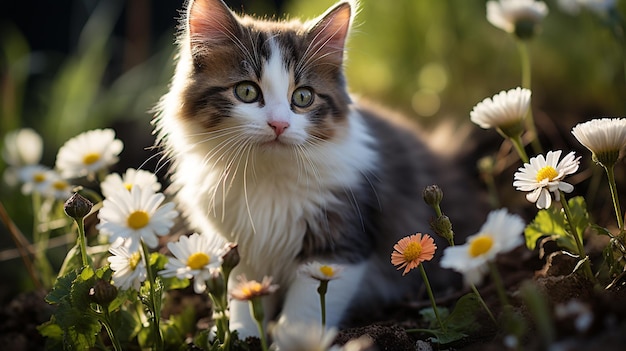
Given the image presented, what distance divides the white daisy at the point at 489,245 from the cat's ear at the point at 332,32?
76 centimetres

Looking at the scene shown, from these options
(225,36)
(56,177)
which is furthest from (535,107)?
(56,177)

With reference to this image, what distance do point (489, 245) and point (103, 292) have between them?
2.10ft

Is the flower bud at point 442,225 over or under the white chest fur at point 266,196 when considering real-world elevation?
over

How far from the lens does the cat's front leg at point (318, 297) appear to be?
57.9 inches

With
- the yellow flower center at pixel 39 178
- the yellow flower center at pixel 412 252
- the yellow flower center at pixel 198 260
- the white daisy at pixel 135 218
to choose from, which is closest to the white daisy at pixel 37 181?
the yellow flower center at pixel 39 178

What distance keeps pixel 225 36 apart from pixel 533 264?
3.23ft

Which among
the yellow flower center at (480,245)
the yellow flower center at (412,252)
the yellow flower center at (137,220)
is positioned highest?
the yellow flower center at (137,220)

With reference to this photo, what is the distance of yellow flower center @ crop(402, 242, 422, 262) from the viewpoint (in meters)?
1.08

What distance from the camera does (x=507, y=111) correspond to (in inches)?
47.7

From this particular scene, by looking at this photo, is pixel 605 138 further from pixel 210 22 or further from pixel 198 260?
pixel 210 22

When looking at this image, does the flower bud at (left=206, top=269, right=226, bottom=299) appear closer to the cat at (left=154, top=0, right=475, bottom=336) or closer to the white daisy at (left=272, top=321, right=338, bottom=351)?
the white daisy at (left=272, top=321, right=338, bottom=351)

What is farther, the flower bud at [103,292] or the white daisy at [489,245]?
the flower bud at [103,292]

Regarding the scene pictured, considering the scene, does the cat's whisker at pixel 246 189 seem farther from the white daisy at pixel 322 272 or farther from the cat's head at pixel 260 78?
the white daisy at pixel 322 272

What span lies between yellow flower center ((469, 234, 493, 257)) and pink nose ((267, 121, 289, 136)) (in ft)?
1.82
